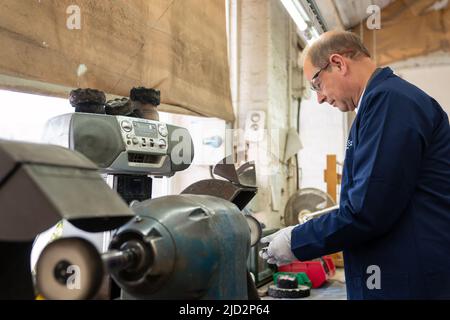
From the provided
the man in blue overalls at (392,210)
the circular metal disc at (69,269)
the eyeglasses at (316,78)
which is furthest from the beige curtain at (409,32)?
the circular metal disc at (69,269)

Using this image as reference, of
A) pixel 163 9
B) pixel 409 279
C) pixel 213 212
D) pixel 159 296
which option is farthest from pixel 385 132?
pixel 163 9

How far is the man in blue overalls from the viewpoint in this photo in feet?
3.58

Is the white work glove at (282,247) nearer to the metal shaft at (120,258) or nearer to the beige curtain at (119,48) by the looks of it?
the metal shaft at (120,258)

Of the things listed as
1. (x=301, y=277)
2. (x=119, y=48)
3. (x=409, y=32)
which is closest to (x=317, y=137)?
(x=409, y=32)

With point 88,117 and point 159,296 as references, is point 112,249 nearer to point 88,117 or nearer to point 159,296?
point 159,296

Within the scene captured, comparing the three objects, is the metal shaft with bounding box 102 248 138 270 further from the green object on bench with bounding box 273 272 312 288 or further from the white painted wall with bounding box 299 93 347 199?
the white painted wall with bounding box 299 93 347 199

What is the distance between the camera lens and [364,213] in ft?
3.55

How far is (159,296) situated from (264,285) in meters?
2.29

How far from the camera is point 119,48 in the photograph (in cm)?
190

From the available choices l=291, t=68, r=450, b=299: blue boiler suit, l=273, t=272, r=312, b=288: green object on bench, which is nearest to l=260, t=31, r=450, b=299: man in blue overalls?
l=291, t=68, r=450, b=299: blue boiler suit

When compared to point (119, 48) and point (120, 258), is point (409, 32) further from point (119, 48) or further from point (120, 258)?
point (120, 258)

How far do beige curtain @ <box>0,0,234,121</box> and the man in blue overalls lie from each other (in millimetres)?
1018

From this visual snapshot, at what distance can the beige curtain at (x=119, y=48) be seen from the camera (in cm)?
148

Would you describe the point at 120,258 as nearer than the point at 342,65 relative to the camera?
Yes
